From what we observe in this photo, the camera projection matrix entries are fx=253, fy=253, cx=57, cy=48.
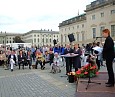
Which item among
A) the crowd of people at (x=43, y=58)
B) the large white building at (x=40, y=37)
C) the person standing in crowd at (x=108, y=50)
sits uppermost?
the large white building at (x=40, y=37)

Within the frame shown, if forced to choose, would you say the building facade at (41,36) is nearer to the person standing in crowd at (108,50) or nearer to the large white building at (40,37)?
the large white building at (40,37)

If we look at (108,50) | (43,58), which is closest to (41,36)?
(43,58)

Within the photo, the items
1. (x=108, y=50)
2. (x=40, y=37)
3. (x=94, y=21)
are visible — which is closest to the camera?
(x=108, y=50)

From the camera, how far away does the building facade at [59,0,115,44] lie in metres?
63.4

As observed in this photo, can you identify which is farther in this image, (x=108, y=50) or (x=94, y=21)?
(x=94, y=21)

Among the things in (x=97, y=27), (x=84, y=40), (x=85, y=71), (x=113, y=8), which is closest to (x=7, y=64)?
(x=85, y=71)

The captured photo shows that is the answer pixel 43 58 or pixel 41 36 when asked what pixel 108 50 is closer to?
pixel 43 58

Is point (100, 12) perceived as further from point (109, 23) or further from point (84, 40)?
point (84, 40)

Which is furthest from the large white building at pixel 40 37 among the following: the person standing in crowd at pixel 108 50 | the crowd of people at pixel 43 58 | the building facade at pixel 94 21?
the person standing in crowd at pixel 108 50

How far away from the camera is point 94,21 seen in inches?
2744

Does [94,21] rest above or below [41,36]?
below

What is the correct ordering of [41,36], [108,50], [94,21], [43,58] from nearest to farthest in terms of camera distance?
[108,50] < [43,58] < [94,21] < [41,36]

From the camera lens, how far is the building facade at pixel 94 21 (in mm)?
63406

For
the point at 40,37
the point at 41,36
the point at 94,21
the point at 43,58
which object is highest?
the point at 41,36
